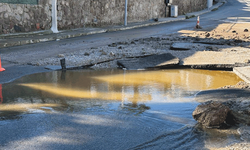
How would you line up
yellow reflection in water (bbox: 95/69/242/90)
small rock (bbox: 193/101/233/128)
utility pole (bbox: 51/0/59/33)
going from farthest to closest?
utility pole (bbox: 51/0/59/33) → yellow reflection in water (bbox: 95/69/242/90) → small rock (bbox: 193/101/233/128)

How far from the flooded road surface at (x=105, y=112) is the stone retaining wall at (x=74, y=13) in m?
7.90

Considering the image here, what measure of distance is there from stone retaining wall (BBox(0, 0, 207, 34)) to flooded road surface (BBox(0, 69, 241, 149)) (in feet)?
25.9

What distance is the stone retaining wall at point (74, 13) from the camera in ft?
47.8

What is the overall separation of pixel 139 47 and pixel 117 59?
197 centimetres

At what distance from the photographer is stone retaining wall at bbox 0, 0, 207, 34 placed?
47.8ft

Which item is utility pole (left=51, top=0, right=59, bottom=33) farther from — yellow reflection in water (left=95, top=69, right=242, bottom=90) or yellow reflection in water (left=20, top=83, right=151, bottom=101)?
yellow reflection in water (left=20, top=83, right=151, bottom=101)

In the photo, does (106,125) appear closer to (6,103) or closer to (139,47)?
(6,103)

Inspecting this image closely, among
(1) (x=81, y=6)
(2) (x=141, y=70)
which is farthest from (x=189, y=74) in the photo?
(1) (x=81, y=6)

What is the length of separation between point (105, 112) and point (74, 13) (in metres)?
14.1

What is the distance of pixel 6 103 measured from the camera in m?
5.31

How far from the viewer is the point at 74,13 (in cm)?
1822

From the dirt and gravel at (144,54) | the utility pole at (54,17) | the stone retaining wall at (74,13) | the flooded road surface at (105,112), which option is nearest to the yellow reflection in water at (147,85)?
the flooded road surface at (105,112)

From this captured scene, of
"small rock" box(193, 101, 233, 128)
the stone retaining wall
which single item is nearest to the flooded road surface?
"small rock" box(193, 101, 233, 128)

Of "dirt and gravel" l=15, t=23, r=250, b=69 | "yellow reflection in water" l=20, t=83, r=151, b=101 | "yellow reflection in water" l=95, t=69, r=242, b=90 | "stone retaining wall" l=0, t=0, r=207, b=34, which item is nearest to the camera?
"yellow reflection in water" l=20, t=83, r=151, b=101
